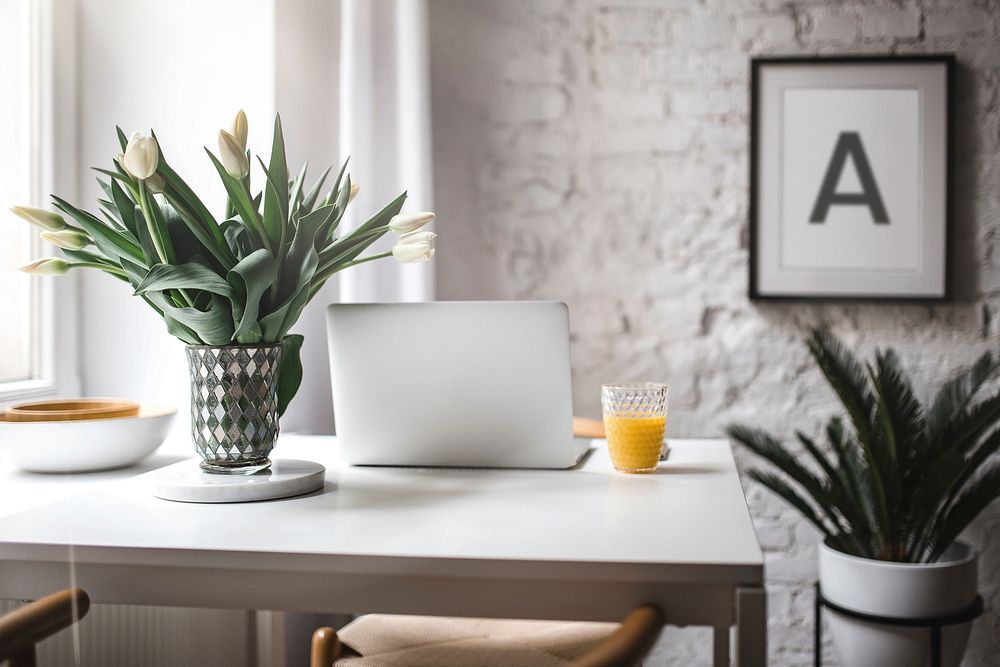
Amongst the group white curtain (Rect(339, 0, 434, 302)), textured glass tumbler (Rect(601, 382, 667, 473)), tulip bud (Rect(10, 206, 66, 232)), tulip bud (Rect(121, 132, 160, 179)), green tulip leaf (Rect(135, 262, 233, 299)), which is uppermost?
white curtain (Rect(339, 0, 434, 302))

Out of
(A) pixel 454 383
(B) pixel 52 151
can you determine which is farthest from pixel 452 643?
(B) pixel 52 151

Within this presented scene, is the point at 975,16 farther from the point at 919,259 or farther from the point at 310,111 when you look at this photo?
the point at 310,111

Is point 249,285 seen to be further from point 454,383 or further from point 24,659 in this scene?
point 24,659

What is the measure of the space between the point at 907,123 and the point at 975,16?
36 cm

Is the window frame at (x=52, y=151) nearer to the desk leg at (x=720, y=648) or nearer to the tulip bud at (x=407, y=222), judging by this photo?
the tulip bud at (x=407, y=222)

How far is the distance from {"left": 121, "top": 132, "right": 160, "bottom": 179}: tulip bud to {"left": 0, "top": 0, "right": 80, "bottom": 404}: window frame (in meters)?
0.91

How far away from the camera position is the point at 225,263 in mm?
1217

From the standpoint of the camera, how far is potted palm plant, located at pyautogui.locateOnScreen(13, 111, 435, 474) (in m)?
1.17

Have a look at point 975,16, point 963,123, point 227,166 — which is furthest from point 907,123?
point 227,166

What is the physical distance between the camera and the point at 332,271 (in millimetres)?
1311

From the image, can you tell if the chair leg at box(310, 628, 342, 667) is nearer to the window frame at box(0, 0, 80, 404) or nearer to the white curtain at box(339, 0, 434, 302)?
the window frame at box(0, 0, 80, 404)

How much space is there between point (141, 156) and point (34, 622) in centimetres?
54

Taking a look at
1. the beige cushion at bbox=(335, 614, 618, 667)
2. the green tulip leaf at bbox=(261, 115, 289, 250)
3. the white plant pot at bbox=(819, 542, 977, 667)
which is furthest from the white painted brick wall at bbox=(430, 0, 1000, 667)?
the green tulip leaf at bbox=(261, 115, 289, 250)

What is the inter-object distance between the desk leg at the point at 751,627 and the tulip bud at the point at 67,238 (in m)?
0.93
